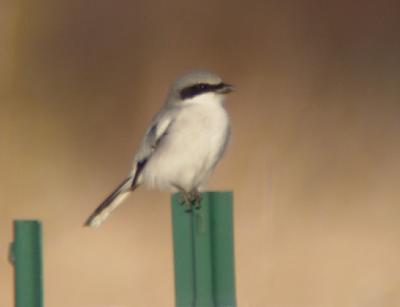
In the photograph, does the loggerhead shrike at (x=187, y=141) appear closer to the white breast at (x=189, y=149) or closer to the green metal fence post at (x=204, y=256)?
the white breast at (x=189, y=149)

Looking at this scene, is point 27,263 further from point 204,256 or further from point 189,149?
point 189,149

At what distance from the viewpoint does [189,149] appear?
3.37 m

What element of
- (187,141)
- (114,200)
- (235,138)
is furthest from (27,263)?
(235,138)

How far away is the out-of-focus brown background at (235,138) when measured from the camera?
3.90 metres

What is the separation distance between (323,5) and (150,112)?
541mm

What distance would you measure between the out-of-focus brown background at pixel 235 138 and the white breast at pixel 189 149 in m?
0.50

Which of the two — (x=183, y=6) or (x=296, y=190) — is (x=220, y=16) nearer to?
(x=183, y=6)

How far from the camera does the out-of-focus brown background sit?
3.90m

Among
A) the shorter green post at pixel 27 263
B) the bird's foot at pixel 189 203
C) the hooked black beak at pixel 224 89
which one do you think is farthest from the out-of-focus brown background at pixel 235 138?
the shorter green post at pixel 27 263

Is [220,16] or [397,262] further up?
[220,16]

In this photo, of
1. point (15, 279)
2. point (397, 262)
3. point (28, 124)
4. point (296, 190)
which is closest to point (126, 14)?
point (28, 124)

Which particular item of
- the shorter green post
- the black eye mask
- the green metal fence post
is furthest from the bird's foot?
the black eye mask

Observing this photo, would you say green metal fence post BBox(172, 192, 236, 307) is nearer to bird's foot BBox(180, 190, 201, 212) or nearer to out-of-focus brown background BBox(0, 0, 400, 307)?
bird's foot BBox(180, 190, 201, 212)

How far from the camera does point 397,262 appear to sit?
3.93 m
